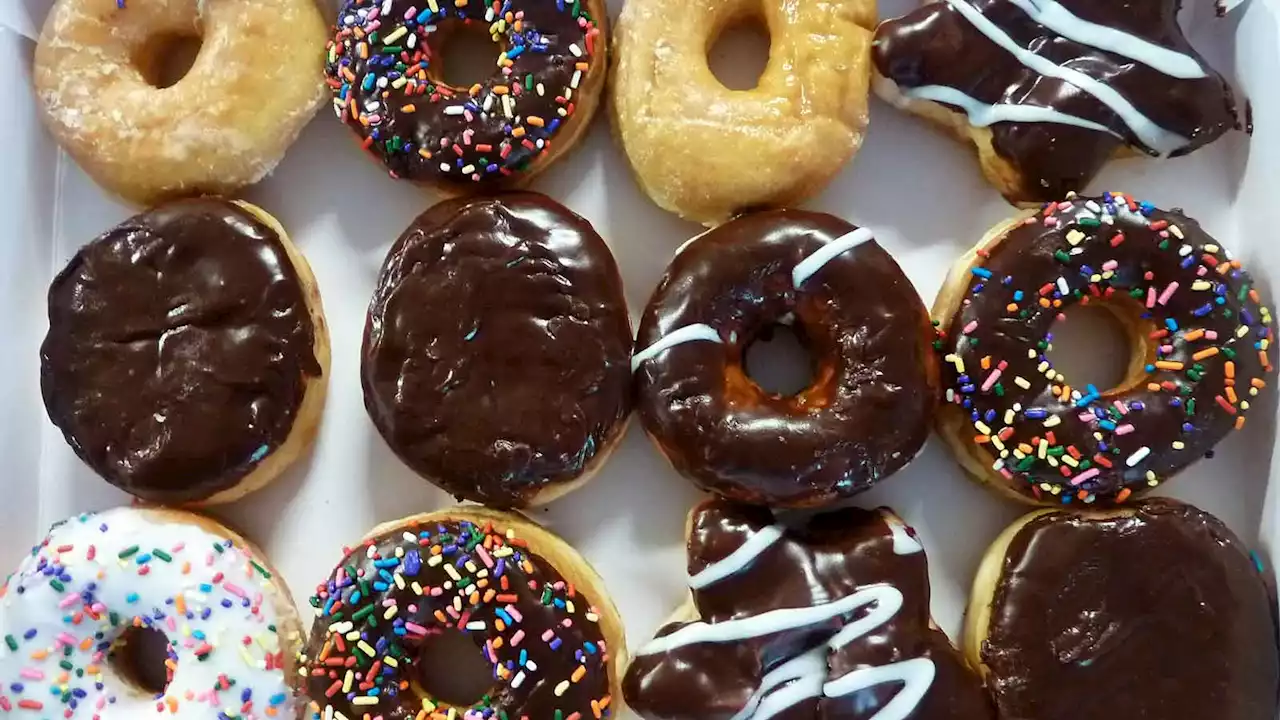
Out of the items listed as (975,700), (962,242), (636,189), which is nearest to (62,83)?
(636,189)

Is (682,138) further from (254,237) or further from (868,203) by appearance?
(254,237)

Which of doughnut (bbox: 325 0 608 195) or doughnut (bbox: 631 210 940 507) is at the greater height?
doughnut (bbox: 325 0 608 195)

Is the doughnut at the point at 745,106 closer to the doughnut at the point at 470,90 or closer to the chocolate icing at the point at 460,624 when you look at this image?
the doughnut at the point at 470,90

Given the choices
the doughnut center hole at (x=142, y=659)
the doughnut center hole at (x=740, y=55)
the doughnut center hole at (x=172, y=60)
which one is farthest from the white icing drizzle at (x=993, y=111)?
the doughnut center hole at (x=142, y=659)

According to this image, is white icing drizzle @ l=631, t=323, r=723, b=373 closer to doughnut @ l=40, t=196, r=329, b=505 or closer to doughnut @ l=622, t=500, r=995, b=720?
doughnut @ l=622, t=500, r=995, b=720

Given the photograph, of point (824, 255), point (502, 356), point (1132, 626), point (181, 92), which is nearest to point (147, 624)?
point (502, 356)

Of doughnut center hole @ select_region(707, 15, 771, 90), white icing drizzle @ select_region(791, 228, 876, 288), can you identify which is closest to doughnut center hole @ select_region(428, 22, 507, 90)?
doughnut center hole @ select_region(707, 15, 771, 90)
